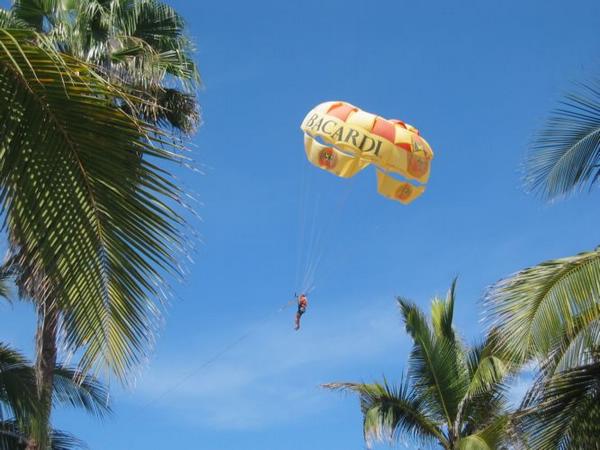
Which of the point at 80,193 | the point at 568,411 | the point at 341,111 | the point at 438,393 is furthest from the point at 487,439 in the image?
the point at 80,193

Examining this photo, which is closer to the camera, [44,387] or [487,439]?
[44,387]

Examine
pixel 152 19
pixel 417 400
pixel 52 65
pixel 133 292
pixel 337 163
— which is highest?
pixel 337 163

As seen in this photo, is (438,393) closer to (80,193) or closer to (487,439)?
(487,439)

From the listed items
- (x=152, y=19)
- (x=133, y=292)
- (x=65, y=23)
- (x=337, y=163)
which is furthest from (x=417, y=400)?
(x=133, y=292)

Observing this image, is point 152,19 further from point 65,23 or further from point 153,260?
point 153,260

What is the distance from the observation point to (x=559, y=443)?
9.88m

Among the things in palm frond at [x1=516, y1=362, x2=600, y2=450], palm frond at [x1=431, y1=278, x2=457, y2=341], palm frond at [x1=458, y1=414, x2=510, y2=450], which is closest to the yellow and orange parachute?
palm frond at [x1=431, y1=278, x2=457, y2=341]

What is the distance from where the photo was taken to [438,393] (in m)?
16.8

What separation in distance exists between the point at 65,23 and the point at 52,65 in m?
6.93

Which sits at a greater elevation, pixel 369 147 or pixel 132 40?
pixel 369 147

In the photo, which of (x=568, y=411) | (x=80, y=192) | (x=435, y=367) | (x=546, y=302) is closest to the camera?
(x=80, y=192)

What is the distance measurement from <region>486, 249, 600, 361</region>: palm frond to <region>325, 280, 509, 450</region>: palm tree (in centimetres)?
768

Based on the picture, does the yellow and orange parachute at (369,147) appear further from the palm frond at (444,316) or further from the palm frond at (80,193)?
the palm frond at (80,193)

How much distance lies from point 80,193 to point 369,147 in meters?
16.2
